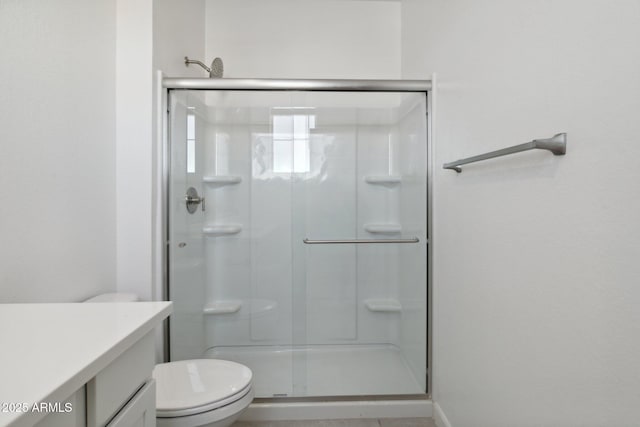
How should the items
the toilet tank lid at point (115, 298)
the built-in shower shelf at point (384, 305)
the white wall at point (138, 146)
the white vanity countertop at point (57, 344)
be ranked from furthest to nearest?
the built-in shower shelf at point (384, 305), the white wall at point (138, 146), the toilet tank lid at point (115, 298), the white vanity countertop at point (57, 344)

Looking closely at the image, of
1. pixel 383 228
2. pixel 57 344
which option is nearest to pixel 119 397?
pixel 57 344

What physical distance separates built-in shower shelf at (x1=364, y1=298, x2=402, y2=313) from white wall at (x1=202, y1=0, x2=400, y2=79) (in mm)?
1582

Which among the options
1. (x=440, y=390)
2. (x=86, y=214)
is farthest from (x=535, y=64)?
(x=86, y=214)

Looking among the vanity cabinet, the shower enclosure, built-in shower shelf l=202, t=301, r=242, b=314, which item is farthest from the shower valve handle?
the vanity cabinet

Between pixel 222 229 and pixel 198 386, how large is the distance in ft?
3.14

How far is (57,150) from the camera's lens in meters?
1.27

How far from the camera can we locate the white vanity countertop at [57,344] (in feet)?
1.46

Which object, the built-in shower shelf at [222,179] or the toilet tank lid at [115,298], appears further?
the built-in shower shelf at [222,179]

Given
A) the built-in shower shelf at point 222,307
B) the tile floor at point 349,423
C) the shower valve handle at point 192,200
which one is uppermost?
the shower valve handle at point 192,200

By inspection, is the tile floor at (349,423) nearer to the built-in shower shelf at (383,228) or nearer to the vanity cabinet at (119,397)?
the built-in shower shelf at (383,228)

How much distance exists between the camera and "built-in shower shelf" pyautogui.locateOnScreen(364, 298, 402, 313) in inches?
81.7

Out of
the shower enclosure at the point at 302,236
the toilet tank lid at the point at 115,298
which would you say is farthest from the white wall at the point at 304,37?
the toilet tank lid at the point at 115,298

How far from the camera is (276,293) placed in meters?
2.01

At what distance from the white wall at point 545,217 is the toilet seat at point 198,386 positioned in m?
0.87
